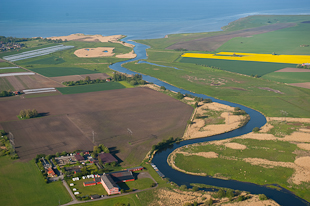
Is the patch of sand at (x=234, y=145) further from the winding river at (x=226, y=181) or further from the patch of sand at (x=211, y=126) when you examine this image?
the patch of sand at (x=211, y=126)

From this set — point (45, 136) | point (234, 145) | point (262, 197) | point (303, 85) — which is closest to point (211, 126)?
point (234, 145)

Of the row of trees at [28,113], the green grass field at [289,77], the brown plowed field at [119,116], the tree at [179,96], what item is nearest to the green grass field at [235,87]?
the green grass field at [289,77]

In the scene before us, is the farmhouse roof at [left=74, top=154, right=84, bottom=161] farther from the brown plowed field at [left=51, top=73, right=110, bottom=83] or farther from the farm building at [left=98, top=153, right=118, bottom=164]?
the brown plowed field at [left=51, top=73, right=110, bottom=83]

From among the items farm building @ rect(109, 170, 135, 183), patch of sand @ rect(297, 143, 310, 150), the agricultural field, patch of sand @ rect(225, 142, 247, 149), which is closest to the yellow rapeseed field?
the agricultural field

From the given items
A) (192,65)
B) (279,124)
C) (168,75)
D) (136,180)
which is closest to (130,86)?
(168,75)

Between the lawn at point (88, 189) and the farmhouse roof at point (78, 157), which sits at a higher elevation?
the farmhouse roof at point (78, 157)

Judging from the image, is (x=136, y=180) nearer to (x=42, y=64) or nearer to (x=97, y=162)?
(x=97, y=162)
